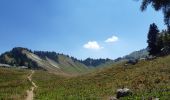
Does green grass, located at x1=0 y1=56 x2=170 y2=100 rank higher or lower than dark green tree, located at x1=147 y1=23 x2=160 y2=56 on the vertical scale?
lower

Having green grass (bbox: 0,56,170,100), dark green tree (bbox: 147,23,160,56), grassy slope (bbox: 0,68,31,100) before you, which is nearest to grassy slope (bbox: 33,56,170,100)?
green grass (bbox: 0,56,170,100)

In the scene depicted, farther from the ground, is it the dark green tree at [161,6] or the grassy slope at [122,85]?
the dark green tree at [161,6]

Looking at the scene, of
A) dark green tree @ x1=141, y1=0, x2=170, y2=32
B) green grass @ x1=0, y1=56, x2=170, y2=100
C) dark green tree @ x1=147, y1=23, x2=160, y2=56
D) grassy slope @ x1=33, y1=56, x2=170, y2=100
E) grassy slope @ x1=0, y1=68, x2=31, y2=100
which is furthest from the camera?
dark green tree @ x1=147, y1=23, x2=160, y2=56

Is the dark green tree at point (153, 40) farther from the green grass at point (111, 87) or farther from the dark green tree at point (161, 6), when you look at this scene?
the dark green tree at point (161, 6)

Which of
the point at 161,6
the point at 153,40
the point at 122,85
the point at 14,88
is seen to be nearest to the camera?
the point at 161,6

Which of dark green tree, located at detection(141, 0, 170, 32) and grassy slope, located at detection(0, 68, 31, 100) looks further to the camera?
grassy slope, located at detection(0, 68, 31, 100)

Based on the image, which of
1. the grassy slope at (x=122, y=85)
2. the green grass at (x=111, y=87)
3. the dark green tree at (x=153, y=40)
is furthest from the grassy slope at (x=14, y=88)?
the dark green tree at (x=153, y=40)

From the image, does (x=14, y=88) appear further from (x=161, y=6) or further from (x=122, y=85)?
(x=161, y=6)

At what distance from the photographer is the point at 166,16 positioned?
34.9 m

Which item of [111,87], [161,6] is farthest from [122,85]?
[161,6]

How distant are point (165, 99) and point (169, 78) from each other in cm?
2215

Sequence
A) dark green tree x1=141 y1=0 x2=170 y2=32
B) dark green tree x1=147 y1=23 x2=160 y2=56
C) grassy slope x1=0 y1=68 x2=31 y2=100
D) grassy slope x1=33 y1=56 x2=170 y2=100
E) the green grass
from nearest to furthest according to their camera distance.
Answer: dark green tree x1=141 y1=0 x2=170 y2=32
grassy slope x1=33 y1=56 x2=170 y2=100
the green grass
grassy slope x1=0 y1=68 x2=31 y2=100
dark green tree x1=147 y1=23 x2=160 y2=56

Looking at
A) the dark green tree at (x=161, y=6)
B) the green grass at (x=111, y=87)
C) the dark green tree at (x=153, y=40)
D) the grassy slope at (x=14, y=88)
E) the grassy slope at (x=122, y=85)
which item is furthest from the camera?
the dark green tree at (x=153, y=40)

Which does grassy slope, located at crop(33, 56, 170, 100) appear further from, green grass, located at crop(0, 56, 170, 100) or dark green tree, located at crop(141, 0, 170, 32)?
dark green tree, located at crop(141, 0, 170, 32)
